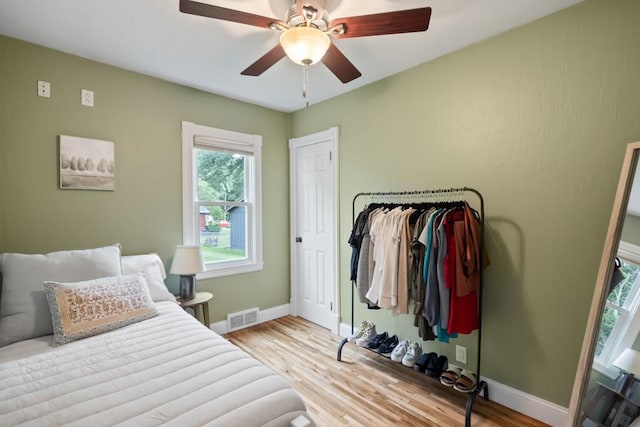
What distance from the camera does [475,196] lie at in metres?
2.24

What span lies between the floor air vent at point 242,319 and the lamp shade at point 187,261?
0.87 m

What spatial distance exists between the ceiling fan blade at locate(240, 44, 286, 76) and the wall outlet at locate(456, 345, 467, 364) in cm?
244

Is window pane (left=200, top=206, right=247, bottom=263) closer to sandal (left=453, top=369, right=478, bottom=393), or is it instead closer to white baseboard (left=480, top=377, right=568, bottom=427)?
sandal (left=453, top=369, right=478, bottom=393)

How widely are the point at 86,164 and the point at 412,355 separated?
9.93ft

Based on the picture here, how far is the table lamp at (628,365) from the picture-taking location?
1452 millimetres

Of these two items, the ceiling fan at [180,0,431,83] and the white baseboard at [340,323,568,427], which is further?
the white baseboard at [340,323,568,427]

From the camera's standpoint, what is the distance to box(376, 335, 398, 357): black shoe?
247 centimetres

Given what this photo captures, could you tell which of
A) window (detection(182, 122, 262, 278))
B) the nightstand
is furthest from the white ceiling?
the nightstand

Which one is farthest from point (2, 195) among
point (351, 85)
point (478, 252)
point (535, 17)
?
point (535, 17)

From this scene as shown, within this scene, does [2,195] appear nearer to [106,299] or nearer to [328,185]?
[106,299]

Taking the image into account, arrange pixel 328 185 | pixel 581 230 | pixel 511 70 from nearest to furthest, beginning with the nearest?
pixel 581 230
pixel 511 70
pixel 328 185

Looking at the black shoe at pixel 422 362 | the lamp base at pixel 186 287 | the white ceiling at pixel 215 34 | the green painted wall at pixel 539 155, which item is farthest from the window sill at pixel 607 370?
the lamp base at pixel 186 287

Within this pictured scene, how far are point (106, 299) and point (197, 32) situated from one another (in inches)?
72.9

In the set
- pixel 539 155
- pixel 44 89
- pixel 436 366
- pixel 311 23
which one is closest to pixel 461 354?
pixel 436 366
